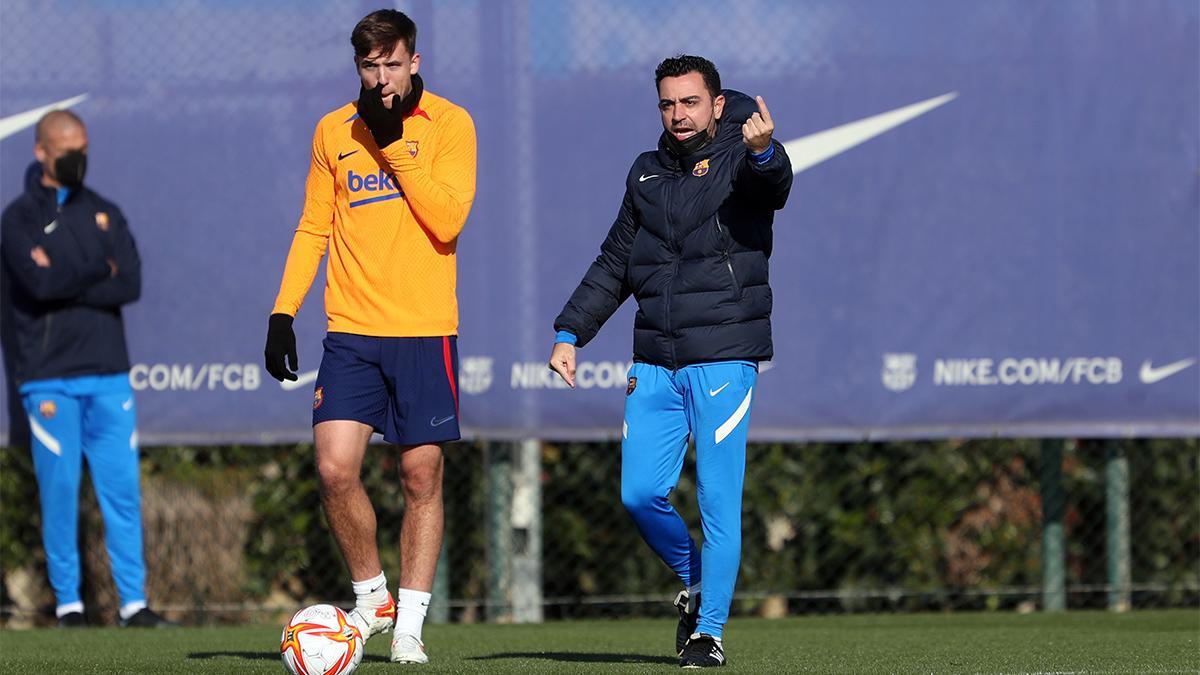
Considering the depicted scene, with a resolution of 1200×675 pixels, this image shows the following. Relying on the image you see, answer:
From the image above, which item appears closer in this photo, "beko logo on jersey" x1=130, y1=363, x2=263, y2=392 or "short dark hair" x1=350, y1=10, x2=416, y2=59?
"short dark hair" x1=350, y1=10, x2=416, y2=59

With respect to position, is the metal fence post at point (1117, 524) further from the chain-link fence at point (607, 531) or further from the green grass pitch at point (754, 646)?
the green grass pitch at point (754, 646)

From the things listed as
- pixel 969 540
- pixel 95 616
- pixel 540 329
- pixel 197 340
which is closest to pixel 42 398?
pixel 197 340

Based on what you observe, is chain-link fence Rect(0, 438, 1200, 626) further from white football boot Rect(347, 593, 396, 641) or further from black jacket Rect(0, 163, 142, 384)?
white football boot Rect(347, 593, 396, 641)

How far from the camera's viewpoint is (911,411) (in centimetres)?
877

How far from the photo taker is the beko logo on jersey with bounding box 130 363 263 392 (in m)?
8.70

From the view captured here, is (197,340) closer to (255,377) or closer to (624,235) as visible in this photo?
(255,377)

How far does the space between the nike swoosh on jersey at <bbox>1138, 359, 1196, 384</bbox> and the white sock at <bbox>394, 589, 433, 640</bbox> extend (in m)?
4.19

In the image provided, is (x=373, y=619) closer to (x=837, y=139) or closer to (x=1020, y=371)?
(x=837, y=139)

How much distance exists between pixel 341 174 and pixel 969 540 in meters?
4.45

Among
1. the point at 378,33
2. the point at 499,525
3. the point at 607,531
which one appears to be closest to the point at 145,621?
the point at 499,525

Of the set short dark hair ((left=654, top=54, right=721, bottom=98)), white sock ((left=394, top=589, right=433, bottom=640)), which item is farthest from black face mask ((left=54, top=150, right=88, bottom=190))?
short dark hair ((left=654, top=54, right=721, bottom=98))

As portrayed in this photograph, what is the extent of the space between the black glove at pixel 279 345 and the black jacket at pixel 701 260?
0.92 metres

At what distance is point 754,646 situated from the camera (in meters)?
7.05

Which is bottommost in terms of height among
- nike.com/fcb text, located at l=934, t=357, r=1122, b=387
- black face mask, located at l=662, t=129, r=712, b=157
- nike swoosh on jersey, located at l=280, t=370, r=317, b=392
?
nike swoosh on jersey, located at l=280, t=370, r=317, b=392
